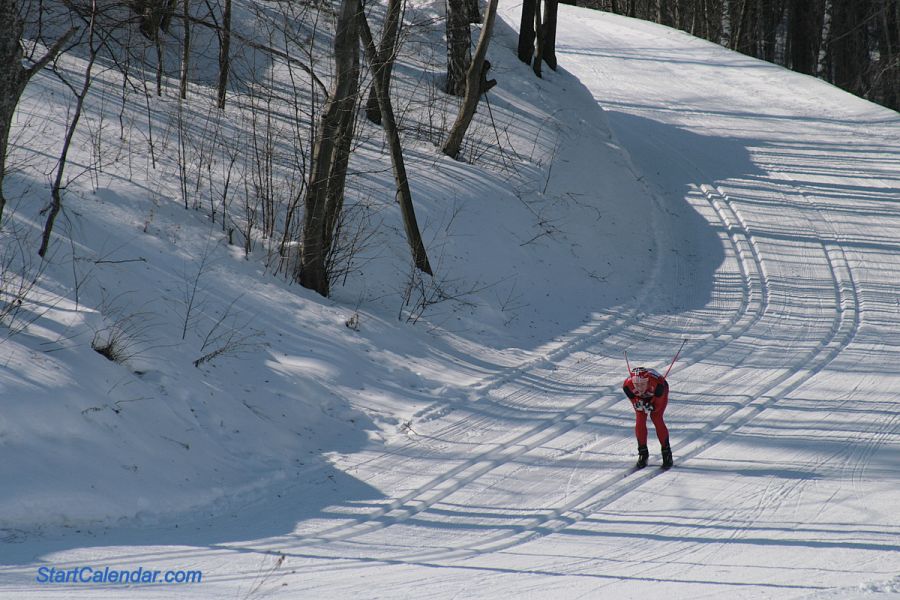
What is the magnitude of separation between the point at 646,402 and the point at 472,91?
866 centimetres

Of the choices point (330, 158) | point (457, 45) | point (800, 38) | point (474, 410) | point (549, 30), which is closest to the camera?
point (474, 410)

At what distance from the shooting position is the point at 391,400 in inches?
357

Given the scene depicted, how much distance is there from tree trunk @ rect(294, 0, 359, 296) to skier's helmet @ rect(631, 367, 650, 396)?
4488mm

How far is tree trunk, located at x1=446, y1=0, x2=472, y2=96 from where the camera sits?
51.6 ft

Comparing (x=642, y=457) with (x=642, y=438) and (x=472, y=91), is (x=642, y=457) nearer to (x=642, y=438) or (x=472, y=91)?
(x=642, y=438)

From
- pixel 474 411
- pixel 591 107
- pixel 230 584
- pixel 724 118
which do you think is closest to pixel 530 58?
pixel 591 107

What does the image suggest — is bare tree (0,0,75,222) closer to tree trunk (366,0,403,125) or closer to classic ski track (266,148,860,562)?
classic ski track (266,148,860,562)

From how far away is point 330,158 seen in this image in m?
10.2

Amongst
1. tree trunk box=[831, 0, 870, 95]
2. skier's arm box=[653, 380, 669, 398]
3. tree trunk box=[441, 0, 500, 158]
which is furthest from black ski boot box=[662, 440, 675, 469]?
tree trunk box=[831, 0, 870, 95]

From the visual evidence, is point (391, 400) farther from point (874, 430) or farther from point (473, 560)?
point (874, 430)

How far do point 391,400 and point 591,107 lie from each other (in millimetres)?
13454

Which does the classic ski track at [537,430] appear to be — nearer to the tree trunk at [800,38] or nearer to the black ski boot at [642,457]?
the black ski boot at [642,457]

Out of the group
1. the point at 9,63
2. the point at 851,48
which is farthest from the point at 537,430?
the point at 851,48

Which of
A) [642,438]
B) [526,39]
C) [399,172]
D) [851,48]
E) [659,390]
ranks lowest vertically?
[642,438]
